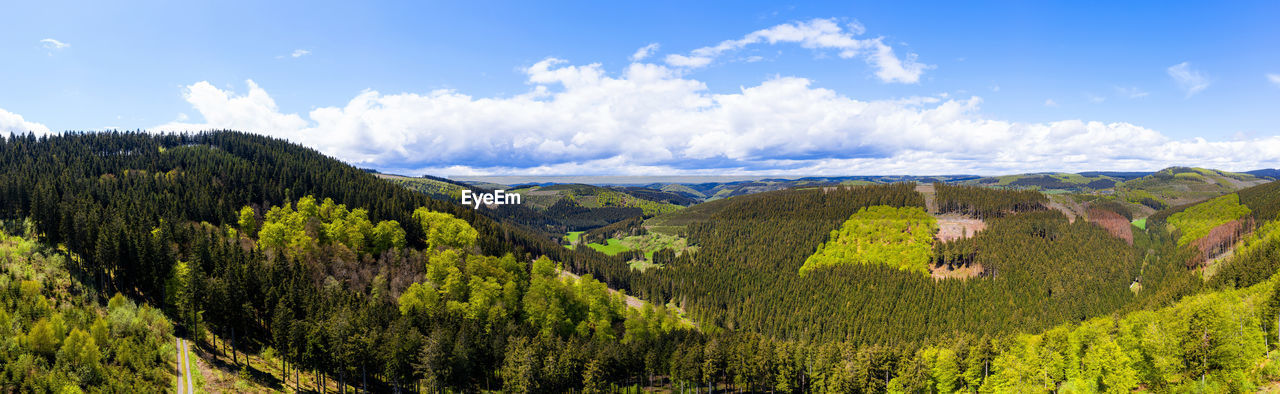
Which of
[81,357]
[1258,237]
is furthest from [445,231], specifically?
[1258,237]

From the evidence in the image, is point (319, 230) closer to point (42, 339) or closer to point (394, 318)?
point (394, 318)

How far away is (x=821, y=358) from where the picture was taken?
85.6m

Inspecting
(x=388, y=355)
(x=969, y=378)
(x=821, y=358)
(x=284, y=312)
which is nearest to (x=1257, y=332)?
(x=969, y=378)

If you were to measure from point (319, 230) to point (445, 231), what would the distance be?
28.5 m

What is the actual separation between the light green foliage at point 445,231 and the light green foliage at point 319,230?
833 centimetres

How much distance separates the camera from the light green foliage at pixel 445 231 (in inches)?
5123

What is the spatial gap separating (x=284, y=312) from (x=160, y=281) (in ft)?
76.1

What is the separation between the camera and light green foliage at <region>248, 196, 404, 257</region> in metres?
104

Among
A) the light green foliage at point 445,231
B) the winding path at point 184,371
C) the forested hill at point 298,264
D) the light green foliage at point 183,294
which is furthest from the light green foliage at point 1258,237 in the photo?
the light green foliage at point 183,294

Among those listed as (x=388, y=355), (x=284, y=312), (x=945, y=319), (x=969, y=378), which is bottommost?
(x=945, y=319)

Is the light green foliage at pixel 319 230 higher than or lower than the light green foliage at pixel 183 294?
higher

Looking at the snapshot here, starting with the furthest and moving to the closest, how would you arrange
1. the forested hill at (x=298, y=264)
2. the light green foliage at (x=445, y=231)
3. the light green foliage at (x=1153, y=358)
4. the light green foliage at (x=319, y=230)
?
1. the light green foliage at (x=445, y=231)
2. the light green foliage at (x=319, y=230)
3. the forested hill at (x=298, y=264)
4. the light green foliage at (x=1153, y=358)

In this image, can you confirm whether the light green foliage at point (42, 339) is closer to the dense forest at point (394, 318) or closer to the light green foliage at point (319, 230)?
the dense forest at point (394, 318)

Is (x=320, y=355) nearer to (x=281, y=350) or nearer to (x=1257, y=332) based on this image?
(x=281, y=350)
